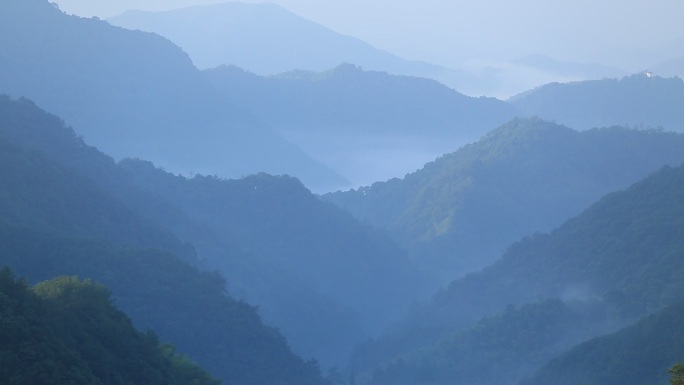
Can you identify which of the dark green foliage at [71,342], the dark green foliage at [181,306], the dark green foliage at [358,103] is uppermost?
the dark green foliage at [358,103]

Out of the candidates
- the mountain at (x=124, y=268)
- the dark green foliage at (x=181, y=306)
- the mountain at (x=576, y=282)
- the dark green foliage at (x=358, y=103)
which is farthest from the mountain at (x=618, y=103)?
the dark green foliage at (x=181, y=306)

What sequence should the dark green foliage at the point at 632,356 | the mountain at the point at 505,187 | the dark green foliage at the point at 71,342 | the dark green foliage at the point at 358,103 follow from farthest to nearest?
the dark green foliage at the point at 358,103 < the mountain at the point at 505,187 < the dark green foliage at the point at 632,356 < the dark green foliage at the point at 71,342

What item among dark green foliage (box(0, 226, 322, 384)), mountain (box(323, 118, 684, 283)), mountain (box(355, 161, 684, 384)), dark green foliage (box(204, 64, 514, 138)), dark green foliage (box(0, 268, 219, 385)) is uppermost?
dark green foliage (box(204, 64, 514, 138))

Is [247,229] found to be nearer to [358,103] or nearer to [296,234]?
[296,234]

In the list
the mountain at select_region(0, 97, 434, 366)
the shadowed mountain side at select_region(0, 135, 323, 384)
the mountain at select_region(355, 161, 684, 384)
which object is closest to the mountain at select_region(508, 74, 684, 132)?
the mountain at select_region(0, 97, 434, 366)

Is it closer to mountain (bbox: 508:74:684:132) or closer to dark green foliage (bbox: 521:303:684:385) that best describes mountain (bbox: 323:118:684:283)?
dark green foliage (bbox: 521:303:684:385)

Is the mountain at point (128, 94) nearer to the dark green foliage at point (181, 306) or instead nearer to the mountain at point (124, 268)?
the mountain at point (124, 268)
